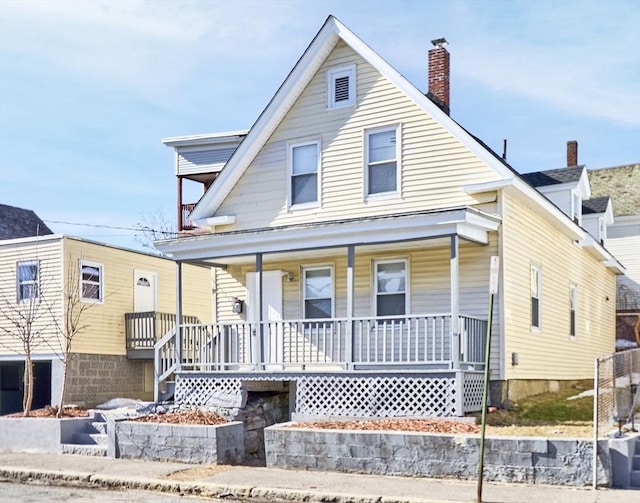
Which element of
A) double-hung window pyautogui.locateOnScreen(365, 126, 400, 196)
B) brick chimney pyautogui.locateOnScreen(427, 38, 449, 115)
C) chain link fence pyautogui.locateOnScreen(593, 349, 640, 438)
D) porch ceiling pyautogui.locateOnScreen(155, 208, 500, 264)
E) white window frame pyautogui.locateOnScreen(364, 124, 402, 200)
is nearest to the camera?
chain link fence pyautogui.locateOnScreen(593, 349, 640, 438)

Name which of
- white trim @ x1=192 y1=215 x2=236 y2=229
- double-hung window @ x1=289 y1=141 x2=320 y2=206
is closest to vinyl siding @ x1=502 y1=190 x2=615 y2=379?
double-hung window @ x1=289 y1=141 x2=320 y2=206

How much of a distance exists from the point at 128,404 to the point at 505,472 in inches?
491

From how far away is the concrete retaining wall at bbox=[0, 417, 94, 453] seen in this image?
52.3 ft

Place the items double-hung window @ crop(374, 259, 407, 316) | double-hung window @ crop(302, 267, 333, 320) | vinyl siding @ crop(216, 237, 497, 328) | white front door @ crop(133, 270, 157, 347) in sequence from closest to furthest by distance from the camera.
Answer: vinyl siding @ crop(216, 237, 497, 328) → double-hung window @ crop(374, 259, 407, 316) → double-hung window @ crop(302, 267, 333, 320) → white front door @ crop(133, 270, 157, 347)

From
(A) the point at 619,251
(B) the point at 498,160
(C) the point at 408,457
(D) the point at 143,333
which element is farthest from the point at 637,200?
(C) the point at 408,457

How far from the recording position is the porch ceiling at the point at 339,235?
1487 cm

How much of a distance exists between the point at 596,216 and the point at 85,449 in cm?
1802

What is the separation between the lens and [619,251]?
31719 mm

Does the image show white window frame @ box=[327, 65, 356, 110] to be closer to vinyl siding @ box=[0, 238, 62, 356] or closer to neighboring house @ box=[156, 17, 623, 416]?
neighboring house @ box=[156, 17, 623, 416]

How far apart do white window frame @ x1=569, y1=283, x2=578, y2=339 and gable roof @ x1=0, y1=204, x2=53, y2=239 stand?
19785 mm

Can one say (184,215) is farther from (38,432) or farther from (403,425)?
(403,425)

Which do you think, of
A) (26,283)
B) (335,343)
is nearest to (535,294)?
(335,343)

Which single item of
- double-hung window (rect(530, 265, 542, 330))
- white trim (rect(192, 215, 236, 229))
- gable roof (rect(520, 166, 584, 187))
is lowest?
double-hung window (rect(530, 265, 542, 330))

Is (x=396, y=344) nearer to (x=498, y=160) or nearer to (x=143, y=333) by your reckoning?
(x=498, y=160)
